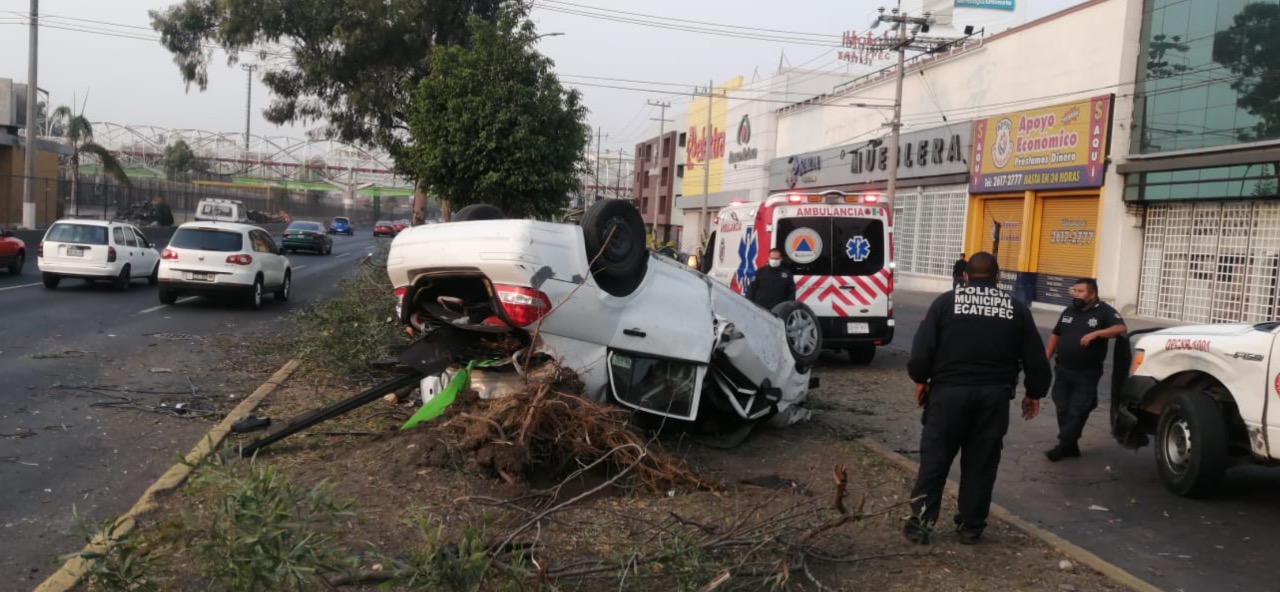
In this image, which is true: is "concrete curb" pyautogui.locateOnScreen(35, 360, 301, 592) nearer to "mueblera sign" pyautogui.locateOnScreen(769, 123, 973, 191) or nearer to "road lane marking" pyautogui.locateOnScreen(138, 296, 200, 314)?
"road lane marking" pyautogui.locateOnScreen(138, 296, 200, 314)

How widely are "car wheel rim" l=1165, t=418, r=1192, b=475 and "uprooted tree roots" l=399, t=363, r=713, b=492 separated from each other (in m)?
3.41

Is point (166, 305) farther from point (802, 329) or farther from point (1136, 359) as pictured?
point (1136, 359)

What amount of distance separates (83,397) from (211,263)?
889 centimetres

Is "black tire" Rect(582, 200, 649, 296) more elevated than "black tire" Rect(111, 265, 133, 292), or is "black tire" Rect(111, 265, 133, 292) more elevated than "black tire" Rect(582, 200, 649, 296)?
"black tire" Rect(582, 200, 649, 296)

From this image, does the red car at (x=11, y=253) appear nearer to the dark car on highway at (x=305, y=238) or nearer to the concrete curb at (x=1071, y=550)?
the dark car on highway at (x=305, y=238)

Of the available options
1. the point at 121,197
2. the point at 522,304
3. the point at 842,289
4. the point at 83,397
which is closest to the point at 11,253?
the point at 83,397

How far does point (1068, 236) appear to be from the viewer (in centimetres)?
2883

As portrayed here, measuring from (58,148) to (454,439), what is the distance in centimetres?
4305

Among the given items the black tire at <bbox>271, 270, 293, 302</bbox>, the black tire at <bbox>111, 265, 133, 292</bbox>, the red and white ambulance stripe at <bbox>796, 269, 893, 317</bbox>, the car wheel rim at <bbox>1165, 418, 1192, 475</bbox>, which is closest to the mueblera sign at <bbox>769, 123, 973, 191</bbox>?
the red and white ambulance stripe at <bbox>796, 269, 893, 317</bbox>

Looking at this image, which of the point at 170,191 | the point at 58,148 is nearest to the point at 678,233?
the point at 170,191

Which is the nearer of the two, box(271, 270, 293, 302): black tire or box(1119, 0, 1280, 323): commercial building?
box(271, 270, 293, 302): black tire

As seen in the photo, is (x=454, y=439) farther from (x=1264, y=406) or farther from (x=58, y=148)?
(x=58, y=148)

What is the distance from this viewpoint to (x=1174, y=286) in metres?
25.1

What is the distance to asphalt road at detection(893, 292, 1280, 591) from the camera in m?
5.75
